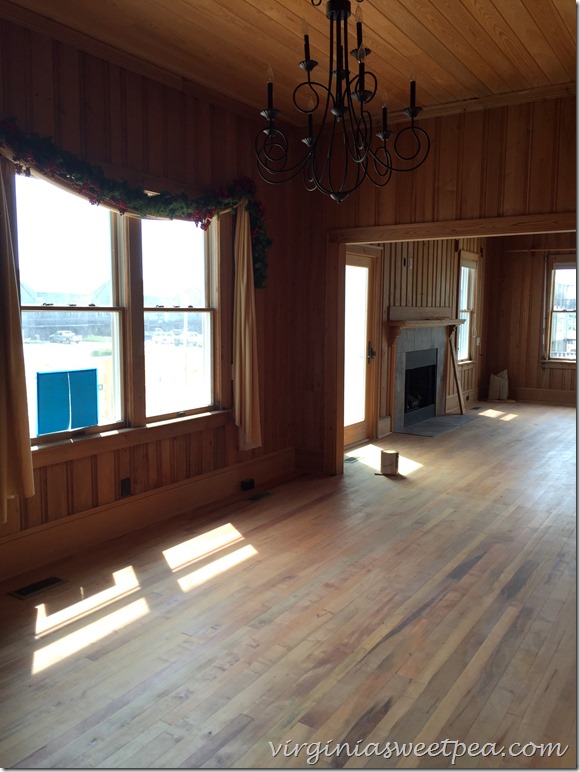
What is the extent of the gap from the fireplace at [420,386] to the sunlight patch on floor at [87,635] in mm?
5602

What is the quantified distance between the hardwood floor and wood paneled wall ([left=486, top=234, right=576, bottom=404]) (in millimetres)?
6273

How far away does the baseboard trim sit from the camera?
12.1 feet

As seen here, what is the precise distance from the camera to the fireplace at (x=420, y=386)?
844 cm

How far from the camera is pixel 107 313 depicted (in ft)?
13.7

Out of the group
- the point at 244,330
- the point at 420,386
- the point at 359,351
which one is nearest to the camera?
the point at 244,330

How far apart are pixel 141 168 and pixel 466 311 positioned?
719cm

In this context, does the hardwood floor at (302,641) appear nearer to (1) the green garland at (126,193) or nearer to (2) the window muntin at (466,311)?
(1) the green garland at (126,193)

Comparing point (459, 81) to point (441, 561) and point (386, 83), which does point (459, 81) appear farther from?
point (441, 561)

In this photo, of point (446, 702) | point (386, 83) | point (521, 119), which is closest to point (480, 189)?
point (521, 119)

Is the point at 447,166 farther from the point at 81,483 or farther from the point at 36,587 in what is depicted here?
the point at 36,587

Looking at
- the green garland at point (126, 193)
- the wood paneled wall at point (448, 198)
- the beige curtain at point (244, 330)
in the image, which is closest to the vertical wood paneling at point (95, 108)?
the green garland at point (126, 193)

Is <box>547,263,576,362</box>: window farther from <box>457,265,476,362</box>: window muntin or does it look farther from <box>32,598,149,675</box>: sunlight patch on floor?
<box>32,598,149,675</box>: sunlight patch on floor

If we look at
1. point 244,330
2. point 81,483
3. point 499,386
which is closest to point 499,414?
point 499,386

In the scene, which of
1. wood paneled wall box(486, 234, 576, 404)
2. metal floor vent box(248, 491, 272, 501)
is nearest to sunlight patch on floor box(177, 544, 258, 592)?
metal floor vent box(248, 491, 272, 501)
